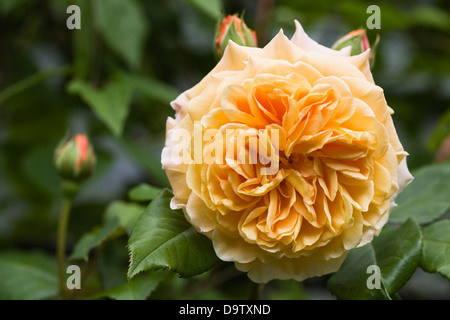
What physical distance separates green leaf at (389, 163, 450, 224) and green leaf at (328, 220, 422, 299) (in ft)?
0.23

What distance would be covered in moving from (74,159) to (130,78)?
34 cm

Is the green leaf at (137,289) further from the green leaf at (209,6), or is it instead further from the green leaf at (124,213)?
the green leaf at (209,6)

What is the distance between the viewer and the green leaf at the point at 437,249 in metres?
0.55

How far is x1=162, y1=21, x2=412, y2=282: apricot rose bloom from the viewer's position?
19.1 inches

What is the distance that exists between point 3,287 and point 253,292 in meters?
0.35

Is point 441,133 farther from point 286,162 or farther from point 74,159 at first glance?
point 74,159

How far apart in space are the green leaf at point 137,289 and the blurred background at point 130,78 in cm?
38

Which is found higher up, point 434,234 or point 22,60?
point 22,60

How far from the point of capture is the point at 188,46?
139cm

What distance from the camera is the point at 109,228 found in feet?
2.22

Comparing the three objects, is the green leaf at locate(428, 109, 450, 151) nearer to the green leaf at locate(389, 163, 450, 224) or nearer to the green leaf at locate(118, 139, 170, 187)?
the green leaf at locate(389, 163, 450, 224)

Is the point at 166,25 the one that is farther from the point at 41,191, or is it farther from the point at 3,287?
the point at 3,287

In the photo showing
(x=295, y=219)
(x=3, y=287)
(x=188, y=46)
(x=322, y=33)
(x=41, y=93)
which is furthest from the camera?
(x=322, y=33)

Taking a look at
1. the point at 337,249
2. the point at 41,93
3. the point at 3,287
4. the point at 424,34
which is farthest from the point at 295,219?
the point at 424,34
